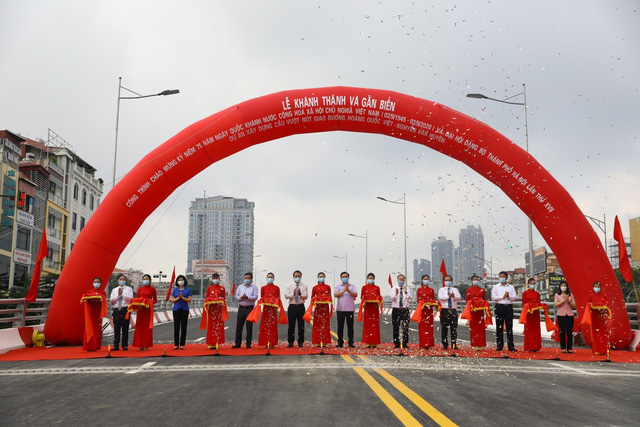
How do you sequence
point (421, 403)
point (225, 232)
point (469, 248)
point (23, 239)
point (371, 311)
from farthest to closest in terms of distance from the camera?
point (225, 232) < point (23, 239) < point (469, 248) < point (371, 311) < point (421, 403)

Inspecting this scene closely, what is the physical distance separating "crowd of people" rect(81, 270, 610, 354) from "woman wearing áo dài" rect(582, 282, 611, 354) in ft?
0.07

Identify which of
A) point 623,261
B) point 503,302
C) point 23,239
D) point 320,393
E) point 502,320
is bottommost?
point 320,393

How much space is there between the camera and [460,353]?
12648mm

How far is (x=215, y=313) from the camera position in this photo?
13.6 meters

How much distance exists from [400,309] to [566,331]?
396 centimetres

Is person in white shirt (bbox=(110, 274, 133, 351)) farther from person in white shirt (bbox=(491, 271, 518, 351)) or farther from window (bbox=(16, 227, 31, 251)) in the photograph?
window (bbox=(16, 227, 31, 251))

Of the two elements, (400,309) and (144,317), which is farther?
(400,309)

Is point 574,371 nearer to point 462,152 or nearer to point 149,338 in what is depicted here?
point 462,152

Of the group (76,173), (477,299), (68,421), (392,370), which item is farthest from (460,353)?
(76,173)

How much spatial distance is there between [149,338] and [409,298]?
6529 mm

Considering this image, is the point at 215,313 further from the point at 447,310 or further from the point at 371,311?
the point at 447,310

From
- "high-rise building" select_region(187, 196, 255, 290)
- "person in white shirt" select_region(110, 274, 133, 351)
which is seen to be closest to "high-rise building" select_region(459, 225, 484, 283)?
"person in white shirt" select_region(110, 274, 133, 351)

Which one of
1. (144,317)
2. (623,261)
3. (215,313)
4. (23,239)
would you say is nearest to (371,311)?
(215,313)

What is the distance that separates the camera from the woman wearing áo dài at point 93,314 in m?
13.2
